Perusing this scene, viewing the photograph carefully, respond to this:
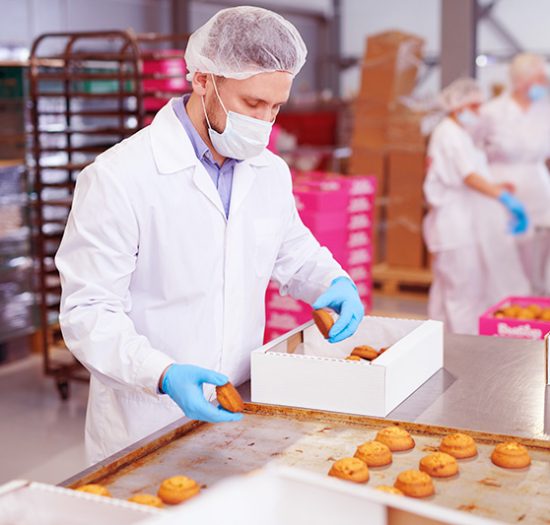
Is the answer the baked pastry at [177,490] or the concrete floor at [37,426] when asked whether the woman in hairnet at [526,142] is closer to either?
the concrete floor at [37,426]

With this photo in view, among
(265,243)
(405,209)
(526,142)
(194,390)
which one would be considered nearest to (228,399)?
(194,390)

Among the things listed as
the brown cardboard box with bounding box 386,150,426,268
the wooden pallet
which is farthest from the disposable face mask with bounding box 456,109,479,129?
the wooden pallet

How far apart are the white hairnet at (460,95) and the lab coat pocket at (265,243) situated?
12.3ft

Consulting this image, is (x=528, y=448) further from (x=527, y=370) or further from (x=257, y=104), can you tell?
(x=257, y=104)

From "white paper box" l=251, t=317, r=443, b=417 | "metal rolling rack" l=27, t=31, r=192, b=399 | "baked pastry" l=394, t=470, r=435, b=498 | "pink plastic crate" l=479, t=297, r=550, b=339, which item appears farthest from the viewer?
"metal rolling rack" l=27, t=31, r=192, b=399

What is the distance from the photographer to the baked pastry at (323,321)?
84.5 inches

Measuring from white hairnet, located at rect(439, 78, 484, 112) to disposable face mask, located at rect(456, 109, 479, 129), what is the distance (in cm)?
6

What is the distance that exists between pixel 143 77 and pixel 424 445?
3349 mm

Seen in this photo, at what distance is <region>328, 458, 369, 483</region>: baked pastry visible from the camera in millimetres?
1610

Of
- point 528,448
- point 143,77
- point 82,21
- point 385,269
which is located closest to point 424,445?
point 528,448

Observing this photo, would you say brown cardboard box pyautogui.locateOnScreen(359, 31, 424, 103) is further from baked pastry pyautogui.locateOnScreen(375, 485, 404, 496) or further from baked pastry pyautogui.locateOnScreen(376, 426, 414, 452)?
baked pastry pyautogui.locateOnScreen(375, 485, 404, 496)

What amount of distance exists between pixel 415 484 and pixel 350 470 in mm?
125

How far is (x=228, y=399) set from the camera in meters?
1.78

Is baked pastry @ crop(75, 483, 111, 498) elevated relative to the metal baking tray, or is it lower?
elevated
